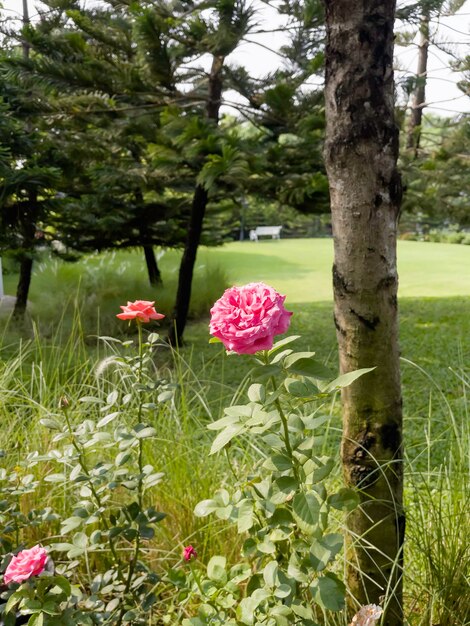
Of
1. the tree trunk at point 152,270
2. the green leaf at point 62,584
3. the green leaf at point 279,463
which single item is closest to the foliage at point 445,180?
the tree trunk at point 152,270

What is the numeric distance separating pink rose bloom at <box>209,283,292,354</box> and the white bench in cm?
1142

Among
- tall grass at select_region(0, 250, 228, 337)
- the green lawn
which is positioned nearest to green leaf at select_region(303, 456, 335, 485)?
tall grass at select_region(0, 250, 228, 337)

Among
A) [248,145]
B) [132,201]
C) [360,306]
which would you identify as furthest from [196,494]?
[132,201]

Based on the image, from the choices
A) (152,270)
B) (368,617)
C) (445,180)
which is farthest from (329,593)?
(152,270)

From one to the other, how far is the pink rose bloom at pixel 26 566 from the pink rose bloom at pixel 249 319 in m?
0.44

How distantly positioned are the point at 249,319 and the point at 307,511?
272 millimetres

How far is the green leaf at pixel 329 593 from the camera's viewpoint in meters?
0.80

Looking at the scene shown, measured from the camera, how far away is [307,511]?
80cm

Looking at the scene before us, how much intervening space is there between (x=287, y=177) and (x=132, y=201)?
184 cm

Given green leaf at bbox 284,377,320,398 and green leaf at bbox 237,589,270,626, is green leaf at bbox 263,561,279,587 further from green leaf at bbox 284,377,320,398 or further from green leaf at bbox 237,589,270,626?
green leaf at bbox 284,377,320,398

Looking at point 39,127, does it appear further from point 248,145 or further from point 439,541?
point 439,541

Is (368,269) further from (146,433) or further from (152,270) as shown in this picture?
(152,270)

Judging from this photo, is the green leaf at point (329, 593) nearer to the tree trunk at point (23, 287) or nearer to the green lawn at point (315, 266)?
the tree trunk at point (23, 287)

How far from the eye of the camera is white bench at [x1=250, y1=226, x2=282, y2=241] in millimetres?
12156
